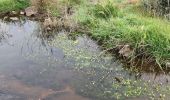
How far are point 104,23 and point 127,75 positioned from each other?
2.19 metres

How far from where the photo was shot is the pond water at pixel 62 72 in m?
6.92

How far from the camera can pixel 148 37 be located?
317 inches

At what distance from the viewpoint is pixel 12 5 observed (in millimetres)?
11969

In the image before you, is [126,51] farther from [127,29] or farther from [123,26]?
[123,26]

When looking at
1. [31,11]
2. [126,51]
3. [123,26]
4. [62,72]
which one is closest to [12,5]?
[31,11]

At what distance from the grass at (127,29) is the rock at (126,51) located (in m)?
0.11

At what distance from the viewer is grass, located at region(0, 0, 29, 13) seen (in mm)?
11883

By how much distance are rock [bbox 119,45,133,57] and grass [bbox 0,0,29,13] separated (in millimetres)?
5007

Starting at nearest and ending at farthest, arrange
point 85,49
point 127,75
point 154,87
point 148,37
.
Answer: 1. point 154,87
2. point 127,75
3. point 148,37
4. point 85,49

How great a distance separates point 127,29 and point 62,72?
1.97 meters

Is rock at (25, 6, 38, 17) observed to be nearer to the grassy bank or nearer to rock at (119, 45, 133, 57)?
the grassy bank

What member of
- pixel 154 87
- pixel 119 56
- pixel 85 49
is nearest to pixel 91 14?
pixel 85 49

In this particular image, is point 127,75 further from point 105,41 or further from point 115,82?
point 105,41

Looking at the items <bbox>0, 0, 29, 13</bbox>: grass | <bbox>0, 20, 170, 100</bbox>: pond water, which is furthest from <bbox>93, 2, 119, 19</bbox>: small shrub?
<bbox>0, 0, 29, 13</bbox>: grass
